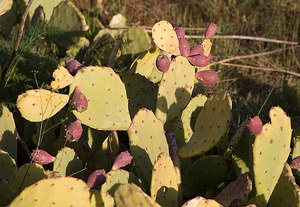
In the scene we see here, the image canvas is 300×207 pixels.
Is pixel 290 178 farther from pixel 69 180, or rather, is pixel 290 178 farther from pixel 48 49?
pixel 48 49

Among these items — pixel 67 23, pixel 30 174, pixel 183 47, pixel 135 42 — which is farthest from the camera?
pixel 67 23

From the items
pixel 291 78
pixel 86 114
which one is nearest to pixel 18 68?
pixel 86 114

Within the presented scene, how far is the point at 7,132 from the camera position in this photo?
6.11 ft

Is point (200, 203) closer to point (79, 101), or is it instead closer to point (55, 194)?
point (55, 194)

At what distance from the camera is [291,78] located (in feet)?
10.1

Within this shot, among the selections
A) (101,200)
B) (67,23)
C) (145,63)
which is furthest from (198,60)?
(67,23)

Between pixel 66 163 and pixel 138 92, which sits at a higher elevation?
pixel 138 92

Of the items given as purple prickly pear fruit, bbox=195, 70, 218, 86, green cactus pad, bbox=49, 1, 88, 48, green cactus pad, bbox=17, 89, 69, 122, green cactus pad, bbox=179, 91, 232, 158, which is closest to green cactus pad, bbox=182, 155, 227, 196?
green cactus pad, bbox=179, 91, 232, 158

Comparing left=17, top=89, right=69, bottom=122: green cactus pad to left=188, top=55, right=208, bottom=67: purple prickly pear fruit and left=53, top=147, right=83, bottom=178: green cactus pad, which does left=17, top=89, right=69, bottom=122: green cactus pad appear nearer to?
left=53, top=147, right=83, bottom=178: green cactus pad

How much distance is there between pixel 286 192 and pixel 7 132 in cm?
93

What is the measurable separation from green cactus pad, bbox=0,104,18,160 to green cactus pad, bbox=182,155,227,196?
610 mm

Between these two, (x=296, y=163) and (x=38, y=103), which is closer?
(x=38, y=103)

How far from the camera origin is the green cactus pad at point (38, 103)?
1.64 m

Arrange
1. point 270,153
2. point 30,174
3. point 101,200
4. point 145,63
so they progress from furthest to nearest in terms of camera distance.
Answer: point 145,63 < point 270,153 < point 30,174 < point 101,200
